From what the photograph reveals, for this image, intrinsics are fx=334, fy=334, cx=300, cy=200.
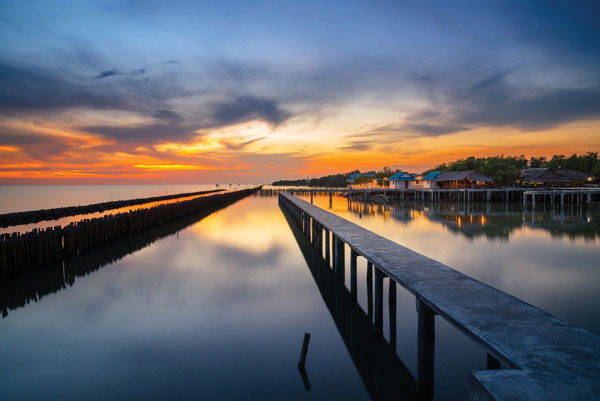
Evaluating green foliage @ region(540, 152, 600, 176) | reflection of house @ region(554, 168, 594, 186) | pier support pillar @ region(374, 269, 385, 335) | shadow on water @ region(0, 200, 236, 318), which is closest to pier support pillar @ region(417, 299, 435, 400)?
pier support pillar @ region(374, 269, 385, 335)

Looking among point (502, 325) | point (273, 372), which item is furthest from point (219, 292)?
point (502, 325)

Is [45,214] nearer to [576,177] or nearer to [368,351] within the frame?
[368,351]

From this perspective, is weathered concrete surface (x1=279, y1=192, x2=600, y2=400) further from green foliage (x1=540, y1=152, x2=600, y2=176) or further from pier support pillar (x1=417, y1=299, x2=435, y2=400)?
green foliage (x1=540, y1=152, x2=600, y2=176)

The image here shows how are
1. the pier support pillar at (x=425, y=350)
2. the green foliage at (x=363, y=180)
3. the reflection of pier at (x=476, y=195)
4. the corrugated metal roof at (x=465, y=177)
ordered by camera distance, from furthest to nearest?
the green foliage at (x=363, y=180) → the corrugated metal roof at (x=465, y=177) → the reflection of pier at (x=476, y=195) → the pier support pillar at (x=425, y=350)

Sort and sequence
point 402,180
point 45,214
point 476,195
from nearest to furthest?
point 45,214
point 476,195
point 402,180

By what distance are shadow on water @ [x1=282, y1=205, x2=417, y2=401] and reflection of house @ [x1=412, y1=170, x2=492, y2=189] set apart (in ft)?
210

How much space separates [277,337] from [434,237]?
1840 cm

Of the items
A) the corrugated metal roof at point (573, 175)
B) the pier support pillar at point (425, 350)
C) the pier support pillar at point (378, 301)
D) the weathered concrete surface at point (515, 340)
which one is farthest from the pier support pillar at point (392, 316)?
the corrugated metal roof at point (573, 175)

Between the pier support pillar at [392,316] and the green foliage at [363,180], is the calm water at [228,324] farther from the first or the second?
→ the green foliage at [363,180]

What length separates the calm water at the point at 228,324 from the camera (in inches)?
252

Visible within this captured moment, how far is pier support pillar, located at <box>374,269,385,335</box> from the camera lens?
7930mm

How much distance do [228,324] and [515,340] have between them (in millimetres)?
7254

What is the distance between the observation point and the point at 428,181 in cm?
7444

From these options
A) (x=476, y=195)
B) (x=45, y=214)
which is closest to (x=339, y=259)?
(x=45, y=214)
